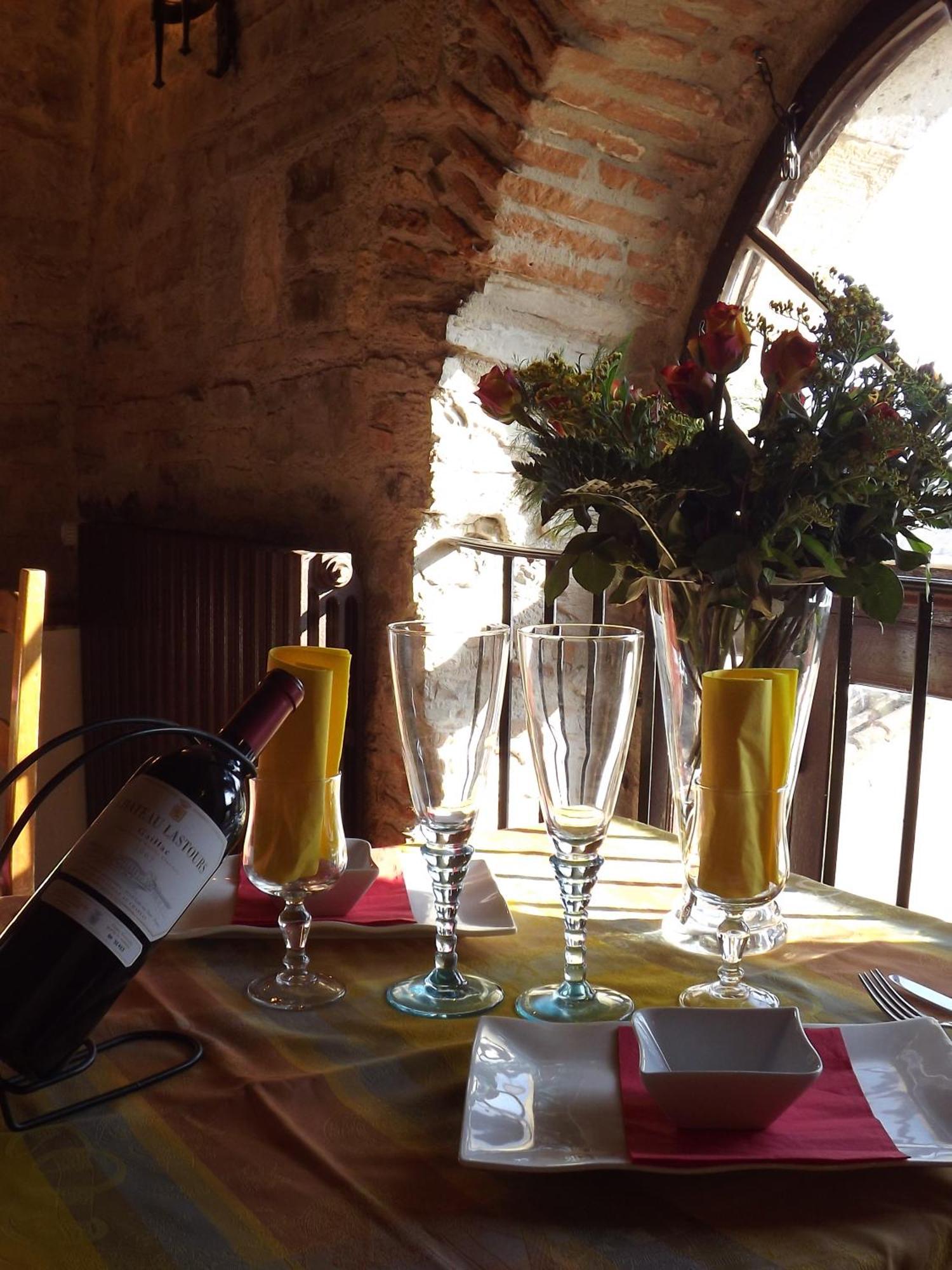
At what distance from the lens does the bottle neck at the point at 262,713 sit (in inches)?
25.9

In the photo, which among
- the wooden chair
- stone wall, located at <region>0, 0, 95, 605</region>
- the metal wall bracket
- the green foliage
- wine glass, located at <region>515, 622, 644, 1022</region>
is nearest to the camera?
wine glass, located at <region>515, 622, 644, 1022</region>

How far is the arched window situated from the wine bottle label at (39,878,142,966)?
1486mm

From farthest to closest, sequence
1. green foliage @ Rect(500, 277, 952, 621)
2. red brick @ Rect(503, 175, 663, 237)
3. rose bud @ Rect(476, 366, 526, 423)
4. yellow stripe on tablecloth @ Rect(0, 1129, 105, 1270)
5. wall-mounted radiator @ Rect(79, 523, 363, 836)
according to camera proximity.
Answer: wall-mounted radiator @ Rect(79, 523, 363, 836) < red brick @ Rect(503, 175, 663, 237) < rose bud @ Rect(476, 366, 526, 423) < green foliage @ Rect(500, 277, 952, 621) < yellow stripe on tablecloth @ Rect(0, 1129, 105, 1270)

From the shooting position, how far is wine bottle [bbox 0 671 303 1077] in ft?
1.94

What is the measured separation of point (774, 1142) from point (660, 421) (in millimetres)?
589

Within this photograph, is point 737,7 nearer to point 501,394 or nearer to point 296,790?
point 501,394

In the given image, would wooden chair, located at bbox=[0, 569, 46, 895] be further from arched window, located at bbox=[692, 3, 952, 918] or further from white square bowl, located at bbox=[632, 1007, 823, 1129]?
arched window, located at bbox=[692, 3, 952, 918]

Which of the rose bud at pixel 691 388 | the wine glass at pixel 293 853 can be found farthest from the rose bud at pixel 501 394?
the wine glass at pixel 293 853

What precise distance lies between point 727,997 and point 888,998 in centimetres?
12

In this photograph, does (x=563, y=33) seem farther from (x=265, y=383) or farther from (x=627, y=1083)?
(x=627, y=1083)

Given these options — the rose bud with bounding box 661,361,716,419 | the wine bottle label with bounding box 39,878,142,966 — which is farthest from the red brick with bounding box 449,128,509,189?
the wine bottle label with bounding box 39,878,142,966

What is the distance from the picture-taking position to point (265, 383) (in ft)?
8.16

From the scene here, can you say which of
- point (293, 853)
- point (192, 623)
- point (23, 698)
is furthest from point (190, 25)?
point (293, 853)

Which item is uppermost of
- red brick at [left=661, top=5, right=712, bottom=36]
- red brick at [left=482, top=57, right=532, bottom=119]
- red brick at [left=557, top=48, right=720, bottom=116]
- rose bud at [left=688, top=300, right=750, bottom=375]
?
red brick at [left=661, top=5, right=712, bottom=36]
